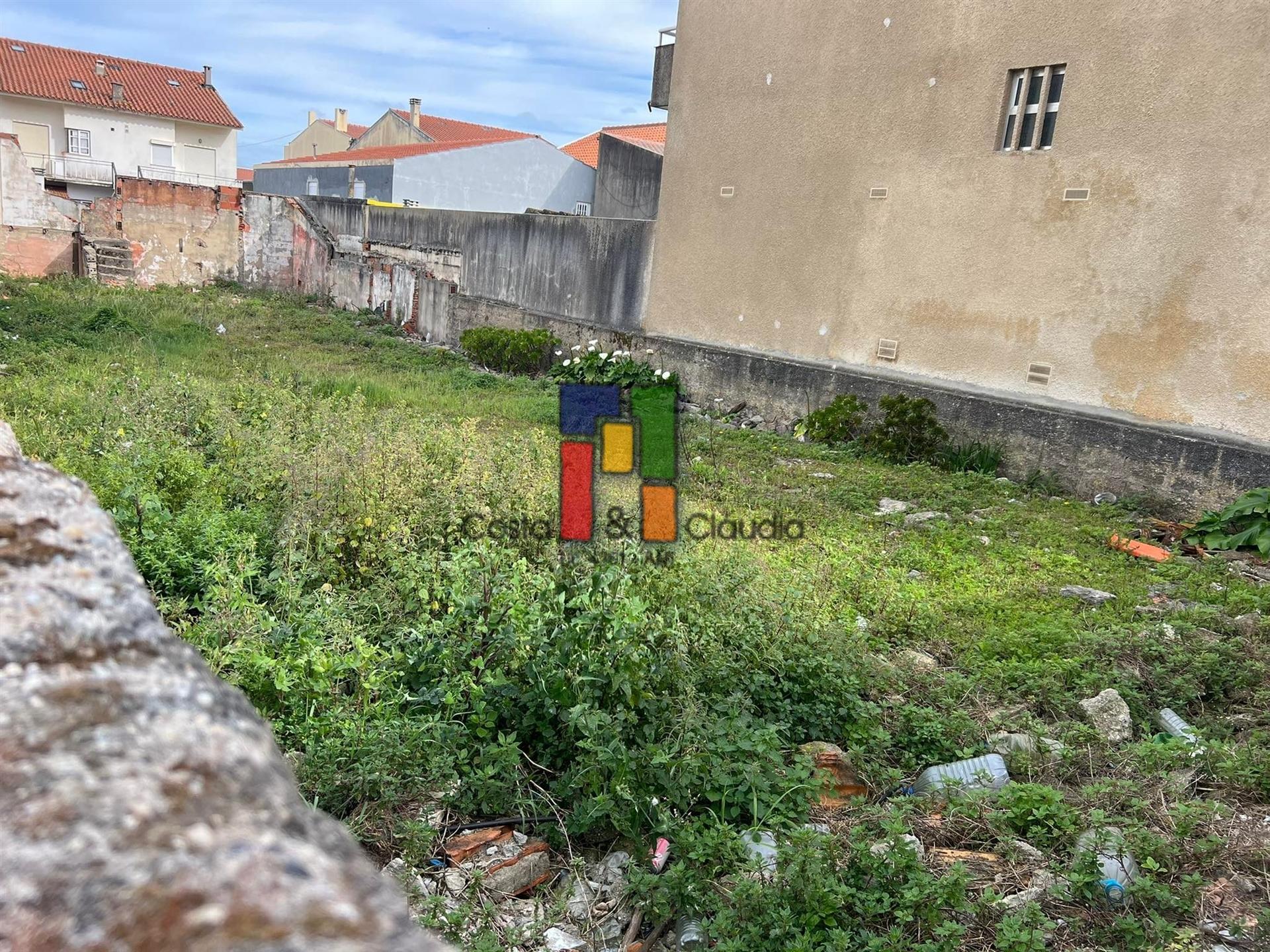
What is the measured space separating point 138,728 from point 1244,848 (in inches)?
136

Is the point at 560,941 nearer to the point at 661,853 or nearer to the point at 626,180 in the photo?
the point at 661,853

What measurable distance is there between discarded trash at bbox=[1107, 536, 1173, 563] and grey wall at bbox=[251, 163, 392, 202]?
23.3 meters

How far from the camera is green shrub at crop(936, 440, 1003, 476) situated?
349 inches

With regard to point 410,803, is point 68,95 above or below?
above

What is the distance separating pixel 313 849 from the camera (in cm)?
81

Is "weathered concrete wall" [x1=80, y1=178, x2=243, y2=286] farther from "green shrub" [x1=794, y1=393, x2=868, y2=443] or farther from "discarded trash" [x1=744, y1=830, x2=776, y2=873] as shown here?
"discarded trash" [x1=744, y1=830, x2=776, y2=873]

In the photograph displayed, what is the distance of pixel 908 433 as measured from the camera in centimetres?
947

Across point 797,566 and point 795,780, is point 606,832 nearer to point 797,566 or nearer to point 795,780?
point 795,780

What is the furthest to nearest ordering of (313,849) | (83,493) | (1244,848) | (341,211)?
(341,211) < (1244,848) < (83,493) < (313,849)

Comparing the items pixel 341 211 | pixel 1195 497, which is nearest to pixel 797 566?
pixel 1195 497

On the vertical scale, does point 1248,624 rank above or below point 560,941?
above

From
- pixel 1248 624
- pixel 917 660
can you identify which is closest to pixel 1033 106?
pixel 1248 624

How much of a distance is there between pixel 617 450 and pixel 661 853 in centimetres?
590

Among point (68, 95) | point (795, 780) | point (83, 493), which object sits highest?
point (68, 95)
